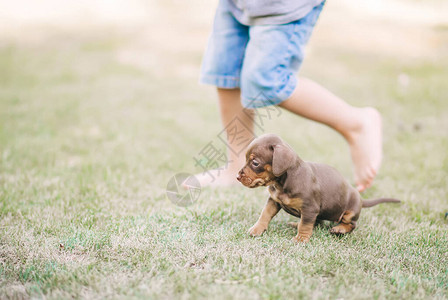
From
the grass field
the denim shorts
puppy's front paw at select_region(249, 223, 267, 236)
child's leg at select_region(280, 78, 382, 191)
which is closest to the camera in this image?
the grass field

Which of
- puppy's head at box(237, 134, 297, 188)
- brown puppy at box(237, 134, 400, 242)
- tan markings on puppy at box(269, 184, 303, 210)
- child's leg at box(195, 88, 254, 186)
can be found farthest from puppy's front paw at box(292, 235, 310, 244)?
child's leg at box(195, 88, 254, 186)

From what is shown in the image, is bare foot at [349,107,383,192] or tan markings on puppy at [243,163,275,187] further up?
tan markings on puppy at [243,163,275,187]

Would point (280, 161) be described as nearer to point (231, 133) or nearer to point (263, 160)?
point (263, 160)

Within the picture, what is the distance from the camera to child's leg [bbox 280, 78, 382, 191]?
2.61 m

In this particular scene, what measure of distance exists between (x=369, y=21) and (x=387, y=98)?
4073mm

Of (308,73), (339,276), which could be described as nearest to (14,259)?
(339,276)

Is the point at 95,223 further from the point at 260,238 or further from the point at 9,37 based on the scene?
the point at 9,37

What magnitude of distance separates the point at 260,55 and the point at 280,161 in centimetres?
80

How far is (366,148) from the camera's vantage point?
2762 millimetres

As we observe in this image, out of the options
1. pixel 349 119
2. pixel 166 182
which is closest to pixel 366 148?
pixel 349 119

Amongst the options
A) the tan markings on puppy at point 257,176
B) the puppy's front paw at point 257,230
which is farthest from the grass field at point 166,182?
the tan markings on puppy at point 257,176

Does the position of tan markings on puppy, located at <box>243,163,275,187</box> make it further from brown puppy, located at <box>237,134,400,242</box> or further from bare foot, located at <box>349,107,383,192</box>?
bare foot, located at <box>349,107,383,192</box>

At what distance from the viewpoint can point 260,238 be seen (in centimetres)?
211

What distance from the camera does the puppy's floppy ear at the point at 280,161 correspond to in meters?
1.93
